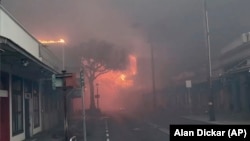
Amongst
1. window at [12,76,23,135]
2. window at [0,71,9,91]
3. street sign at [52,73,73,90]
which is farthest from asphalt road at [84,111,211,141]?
street sign at [52,73,73,90]

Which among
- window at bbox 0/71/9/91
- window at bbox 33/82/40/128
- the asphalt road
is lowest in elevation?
the asphalt road

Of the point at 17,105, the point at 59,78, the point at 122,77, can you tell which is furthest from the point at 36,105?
the point at 122,77

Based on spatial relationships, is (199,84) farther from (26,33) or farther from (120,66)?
(26,33)

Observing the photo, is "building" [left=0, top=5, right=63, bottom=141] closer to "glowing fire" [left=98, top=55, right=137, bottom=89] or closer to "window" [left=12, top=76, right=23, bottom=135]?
"window" [left=12, top=76, right=23, bottom=135]

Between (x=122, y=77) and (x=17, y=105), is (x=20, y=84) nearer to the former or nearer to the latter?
(x=17, y=105)

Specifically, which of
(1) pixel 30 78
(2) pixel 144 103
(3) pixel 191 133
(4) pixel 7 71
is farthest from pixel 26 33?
(2) pixel 144 103

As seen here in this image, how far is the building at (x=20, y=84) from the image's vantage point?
1598 cm

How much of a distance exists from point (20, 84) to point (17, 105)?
4.12 feet

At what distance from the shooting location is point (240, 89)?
1353 inches

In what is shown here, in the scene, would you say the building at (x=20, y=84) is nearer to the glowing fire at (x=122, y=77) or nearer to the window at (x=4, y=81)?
the window at (x=4, y=81)

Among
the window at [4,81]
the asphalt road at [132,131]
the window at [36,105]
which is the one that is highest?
the window at [4,81]

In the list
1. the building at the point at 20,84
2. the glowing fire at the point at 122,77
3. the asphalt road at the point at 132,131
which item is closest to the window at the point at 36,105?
the building at the point at 20,84

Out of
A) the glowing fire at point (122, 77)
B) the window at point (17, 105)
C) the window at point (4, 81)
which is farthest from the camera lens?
the glowing fire at point (122, 77)

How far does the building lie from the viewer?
1598 centimetres
